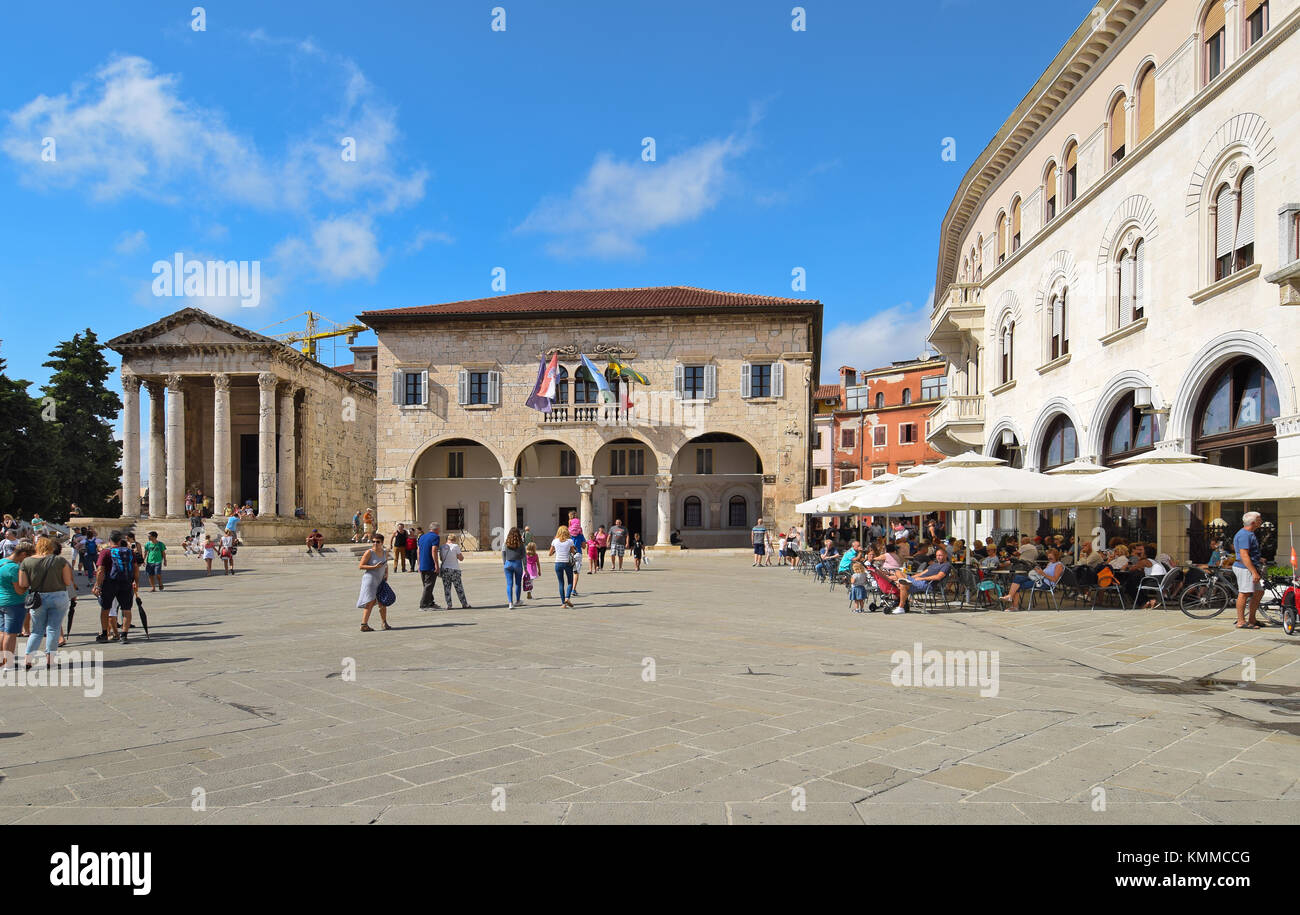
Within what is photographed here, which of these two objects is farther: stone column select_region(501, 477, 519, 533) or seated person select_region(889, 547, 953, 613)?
stone column select_region(501, 477, 519, 533)

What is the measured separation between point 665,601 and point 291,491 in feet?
101

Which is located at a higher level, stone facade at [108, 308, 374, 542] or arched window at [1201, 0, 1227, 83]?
arched window at [1201, 0, 1227, 83]

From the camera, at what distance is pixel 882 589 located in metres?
13.5

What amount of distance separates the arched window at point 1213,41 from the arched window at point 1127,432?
6.42 metres

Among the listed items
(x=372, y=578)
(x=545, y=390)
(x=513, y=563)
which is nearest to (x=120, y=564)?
(x=372, y=578)

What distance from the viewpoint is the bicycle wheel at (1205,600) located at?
37.8ft

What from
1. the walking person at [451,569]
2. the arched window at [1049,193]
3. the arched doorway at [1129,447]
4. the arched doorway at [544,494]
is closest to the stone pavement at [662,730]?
the walking person at [451,569]

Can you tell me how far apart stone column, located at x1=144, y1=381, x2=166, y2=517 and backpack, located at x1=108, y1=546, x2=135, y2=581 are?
107 ft

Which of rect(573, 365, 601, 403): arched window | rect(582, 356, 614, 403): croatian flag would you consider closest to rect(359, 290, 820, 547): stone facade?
rect(573, 365, 601, 403): arched window

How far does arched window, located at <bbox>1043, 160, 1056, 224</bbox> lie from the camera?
2169 centimetres

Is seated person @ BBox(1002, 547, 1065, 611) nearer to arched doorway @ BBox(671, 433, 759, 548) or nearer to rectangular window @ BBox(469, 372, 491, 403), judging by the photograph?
arched doorway @ BBox(671, 433, 759, 548)

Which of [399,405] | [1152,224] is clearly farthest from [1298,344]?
[399,405]

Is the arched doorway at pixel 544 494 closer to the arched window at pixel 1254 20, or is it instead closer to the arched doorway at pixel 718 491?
the arched doorway at pixel 718 491
